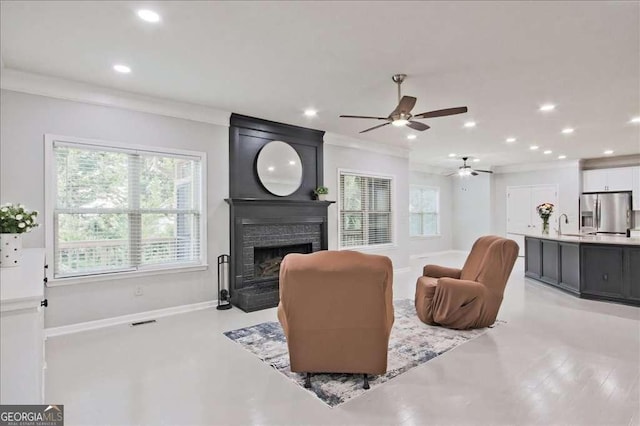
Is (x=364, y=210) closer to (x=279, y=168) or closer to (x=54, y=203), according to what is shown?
(x=279, y=168)

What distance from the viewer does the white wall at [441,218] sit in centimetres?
1013

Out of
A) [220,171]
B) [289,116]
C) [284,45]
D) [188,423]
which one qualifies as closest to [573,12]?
[284,45]

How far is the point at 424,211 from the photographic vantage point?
10.6m

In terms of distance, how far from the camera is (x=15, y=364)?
121cm

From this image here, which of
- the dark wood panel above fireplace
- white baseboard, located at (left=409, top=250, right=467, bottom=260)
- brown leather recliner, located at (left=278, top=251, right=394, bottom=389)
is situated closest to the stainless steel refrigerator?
white baseboard, located at (left=409, top=250, right=467, bottom=260)

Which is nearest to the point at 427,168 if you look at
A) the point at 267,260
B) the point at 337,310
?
the point at 267,260

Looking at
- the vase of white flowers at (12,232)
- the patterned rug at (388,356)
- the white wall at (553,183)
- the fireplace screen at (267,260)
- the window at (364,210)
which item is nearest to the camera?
the vase of white flowers at (12,232)

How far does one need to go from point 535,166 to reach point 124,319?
10461mm

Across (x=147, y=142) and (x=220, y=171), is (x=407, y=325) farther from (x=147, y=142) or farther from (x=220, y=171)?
(x=147, y=142)

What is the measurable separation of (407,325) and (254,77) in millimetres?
3208

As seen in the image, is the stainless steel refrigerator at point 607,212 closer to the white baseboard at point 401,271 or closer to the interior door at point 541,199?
the interior door at point 541,199

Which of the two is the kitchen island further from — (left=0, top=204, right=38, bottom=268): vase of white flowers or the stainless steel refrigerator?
(left=0, top=204, right=38, bottom=268): vase of white flowers

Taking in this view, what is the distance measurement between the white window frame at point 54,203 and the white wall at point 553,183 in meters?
8.92

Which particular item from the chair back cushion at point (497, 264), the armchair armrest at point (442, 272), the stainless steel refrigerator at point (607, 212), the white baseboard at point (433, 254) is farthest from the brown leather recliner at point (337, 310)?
the stainless steel refrigerator at point (607, 212)
